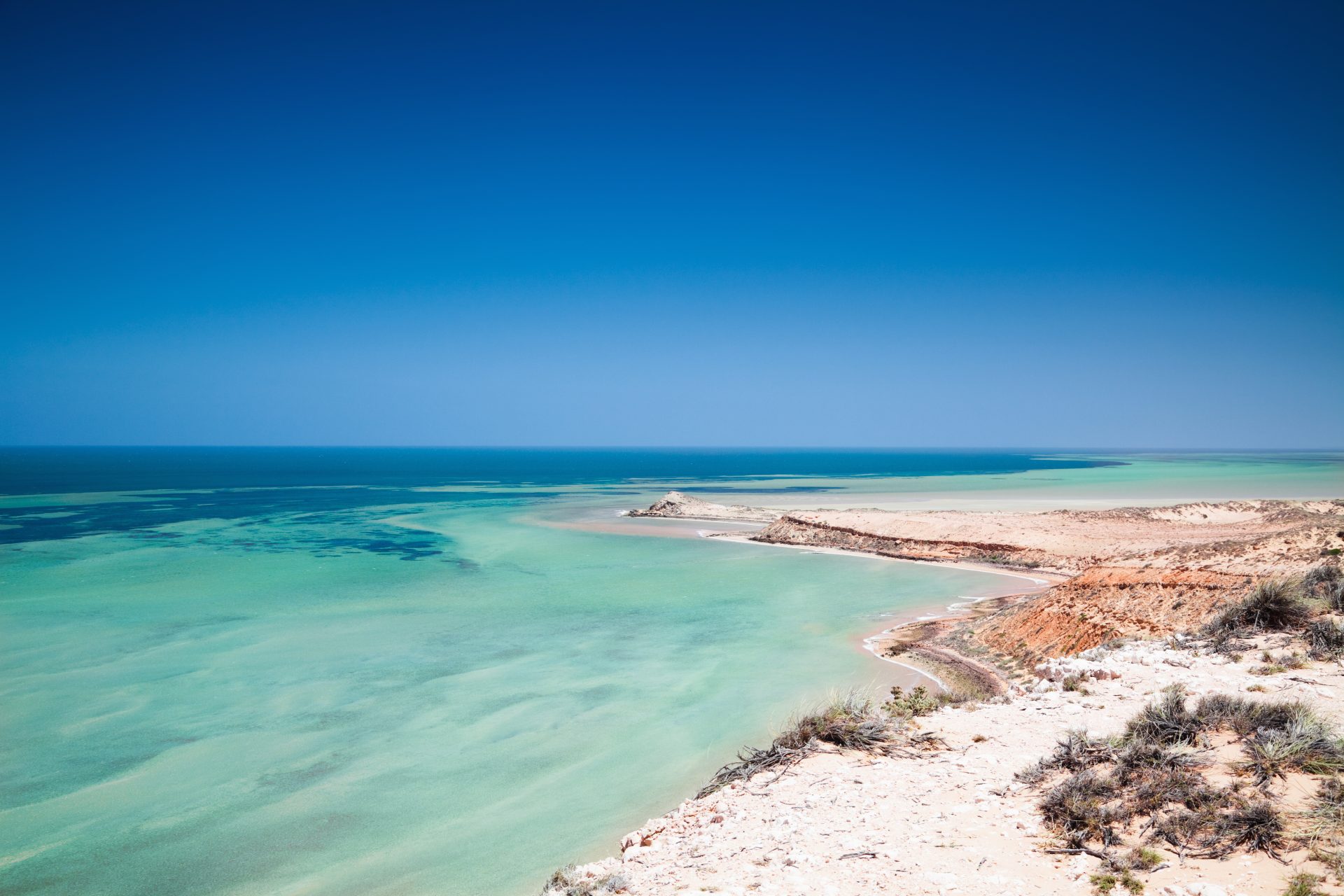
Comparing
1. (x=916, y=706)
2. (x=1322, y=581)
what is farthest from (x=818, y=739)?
(x=1322, y=581)

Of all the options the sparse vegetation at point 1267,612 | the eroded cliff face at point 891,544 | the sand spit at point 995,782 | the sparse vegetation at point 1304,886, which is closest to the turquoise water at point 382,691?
the eroded cliff face at point 891,544

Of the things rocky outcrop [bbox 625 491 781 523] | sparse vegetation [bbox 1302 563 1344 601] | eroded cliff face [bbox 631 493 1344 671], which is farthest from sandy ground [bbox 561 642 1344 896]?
rocky outcrop [bbox 625 491 781 523]

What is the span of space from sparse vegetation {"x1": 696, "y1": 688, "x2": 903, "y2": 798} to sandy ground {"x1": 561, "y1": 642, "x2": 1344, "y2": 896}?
0.20 meters

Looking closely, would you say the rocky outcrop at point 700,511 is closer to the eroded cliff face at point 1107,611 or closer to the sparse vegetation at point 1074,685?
the eroded cliff face at point 1107,611

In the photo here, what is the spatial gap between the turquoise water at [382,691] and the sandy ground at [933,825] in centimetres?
268

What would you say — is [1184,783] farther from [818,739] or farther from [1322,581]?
[1322,581]

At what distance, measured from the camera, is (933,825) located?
5.75m

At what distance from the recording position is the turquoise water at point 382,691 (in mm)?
8391

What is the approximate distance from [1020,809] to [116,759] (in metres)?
12.3

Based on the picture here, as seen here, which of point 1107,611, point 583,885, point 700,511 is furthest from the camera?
point 700,511

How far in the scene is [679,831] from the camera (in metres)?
6.58

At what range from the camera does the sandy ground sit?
484 cm

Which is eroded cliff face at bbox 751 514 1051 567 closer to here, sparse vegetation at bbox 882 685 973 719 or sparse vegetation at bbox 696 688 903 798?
sparse vegetation at bbox 882 685 973 719

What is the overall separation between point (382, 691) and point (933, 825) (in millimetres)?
10979
